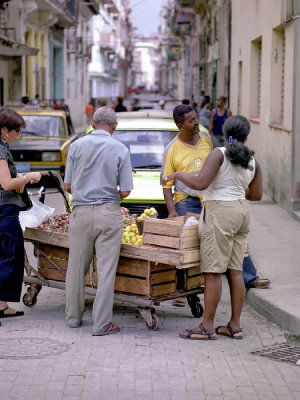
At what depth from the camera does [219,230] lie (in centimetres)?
A: 638

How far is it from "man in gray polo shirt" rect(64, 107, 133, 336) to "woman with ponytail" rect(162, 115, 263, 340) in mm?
537

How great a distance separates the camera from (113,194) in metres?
6.62

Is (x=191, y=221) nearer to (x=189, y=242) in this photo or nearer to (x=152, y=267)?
(x=189, y=242)

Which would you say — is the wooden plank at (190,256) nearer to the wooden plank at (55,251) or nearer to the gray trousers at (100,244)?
the gray trousers at (100,244)

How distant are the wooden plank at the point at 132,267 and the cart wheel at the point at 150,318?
0.96 feet

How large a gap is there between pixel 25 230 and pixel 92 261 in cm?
95

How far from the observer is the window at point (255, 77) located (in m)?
19.1

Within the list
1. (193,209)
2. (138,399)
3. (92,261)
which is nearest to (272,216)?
(193,209)

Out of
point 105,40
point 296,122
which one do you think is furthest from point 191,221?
point 105,40

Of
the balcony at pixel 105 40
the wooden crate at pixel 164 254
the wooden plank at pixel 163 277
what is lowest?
the wooden plank at pixel 163 277

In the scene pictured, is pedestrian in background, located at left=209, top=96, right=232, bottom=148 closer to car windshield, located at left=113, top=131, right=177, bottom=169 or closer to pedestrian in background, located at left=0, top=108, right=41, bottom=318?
car windshield, located at left=113, top=131, right=177, bottom=169

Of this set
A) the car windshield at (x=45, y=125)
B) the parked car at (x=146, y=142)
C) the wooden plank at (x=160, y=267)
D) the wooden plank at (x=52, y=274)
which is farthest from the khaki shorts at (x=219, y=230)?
the car windshield at (x=45, y=125)

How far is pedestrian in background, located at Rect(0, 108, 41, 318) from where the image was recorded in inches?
272

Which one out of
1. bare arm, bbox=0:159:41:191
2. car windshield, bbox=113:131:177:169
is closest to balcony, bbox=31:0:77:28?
car windshield, bbox=113:131:177:169
